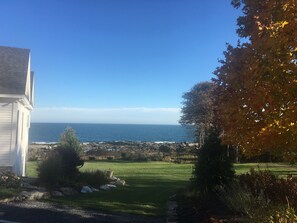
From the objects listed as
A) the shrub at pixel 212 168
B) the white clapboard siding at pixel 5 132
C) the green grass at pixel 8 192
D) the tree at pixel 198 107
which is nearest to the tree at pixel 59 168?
the green grass at pixel 8 192

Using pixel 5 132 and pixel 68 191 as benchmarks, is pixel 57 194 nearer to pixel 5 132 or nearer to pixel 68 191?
pixel 68 191

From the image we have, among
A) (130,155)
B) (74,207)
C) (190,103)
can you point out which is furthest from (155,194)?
(190,103)

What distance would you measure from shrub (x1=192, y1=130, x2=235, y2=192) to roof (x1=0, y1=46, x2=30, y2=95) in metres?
7.75

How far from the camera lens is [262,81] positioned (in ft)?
19.7

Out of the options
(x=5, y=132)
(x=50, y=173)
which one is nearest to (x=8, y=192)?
(x=50, y=173)

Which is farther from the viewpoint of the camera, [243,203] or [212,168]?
[212,168]

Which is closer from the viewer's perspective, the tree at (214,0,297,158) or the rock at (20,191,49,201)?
the tree at (214,0,297,158)

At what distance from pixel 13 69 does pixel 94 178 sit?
234 inches

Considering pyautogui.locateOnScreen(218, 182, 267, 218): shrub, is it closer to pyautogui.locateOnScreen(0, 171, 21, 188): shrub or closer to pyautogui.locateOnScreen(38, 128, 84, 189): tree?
pyautogui.locateOnScreen(38, 128, 84, 189): tree

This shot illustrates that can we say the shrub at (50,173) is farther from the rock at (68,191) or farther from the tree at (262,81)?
the tree at (262,81)

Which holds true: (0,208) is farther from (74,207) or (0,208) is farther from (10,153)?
(10,153)

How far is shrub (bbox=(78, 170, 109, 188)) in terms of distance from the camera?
1427 cm

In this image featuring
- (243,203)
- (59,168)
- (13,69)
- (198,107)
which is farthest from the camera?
(198,107)

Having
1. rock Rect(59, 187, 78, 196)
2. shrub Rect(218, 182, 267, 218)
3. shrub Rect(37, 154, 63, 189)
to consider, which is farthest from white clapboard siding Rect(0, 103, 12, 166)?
shrub Rect(218, 182, 267, 218)
